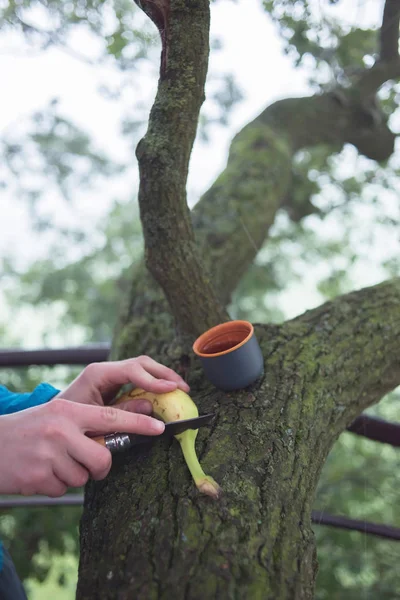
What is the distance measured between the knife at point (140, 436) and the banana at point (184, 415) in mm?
19

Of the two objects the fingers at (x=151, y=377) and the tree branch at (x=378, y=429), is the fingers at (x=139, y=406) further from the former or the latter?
the tree branch at (x=378, y=429)

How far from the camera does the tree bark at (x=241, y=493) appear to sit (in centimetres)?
87

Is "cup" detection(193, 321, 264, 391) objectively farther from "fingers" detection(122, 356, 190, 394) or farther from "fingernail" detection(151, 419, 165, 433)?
"fingernail" detection(151, 419, 165, 433)

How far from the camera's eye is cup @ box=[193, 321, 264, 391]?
1.24 metres

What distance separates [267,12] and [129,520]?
140 centimetres

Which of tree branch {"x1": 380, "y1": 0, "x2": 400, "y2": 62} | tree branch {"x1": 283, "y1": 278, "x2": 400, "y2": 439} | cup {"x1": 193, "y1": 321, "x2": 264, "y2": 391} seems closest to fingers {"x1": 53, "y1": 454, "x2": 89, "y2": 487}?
cup {"x1": 193, "y1": 321, "x2": 264, "y2": 391}

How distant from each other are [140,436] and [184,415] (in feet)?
0.36

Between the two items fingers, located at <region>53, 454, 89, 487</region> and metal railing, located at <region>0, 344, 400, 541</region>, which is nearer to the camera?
fingers, located at <region>53, 454, 89, 487</region>

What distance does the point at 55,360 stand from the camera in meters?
2.10

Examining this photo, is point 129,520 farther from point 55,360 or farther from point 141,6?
point 55,360

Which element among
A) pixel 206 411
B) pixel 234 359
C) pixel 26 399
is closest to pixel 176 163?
pixel 234 359

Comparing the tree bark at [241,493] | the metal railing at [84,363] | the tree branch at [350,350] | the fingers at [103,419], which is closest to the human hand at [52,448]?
the fingers at [103,419]

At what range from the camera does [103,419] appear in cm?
101

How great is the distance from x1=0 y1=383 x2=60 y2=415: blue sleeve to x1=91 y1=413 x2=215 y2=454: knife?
13.9 inches
